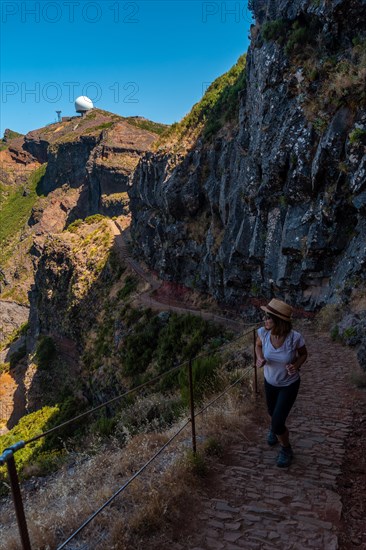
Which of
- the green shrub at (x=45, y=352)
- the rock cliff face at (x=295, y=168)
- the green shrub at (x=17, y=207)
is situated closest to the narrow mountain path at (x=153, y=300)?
the rock cliff face at (x=295, y=168)

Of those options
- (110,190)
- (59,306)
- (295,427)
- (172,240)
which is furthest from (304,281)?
(110,190)

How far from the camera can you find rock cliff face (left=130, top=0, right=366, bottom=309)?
13.7 metres

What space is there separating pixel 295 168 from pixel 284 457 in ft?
44.0

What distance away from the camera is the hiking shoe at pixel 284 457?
491cm

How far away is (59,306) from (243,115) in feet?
101

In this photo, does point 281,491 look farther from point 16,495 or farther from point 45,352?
point 45,352

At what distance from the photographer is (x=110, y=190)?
73062 millimetres

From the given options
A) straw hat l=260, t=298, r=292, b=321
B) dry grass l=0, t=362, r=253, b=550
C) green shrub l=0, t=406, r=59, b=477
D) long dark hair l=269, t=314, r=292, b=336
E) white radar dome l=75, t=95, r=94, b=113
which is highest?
white radar dome l=75, t=95, r=94, b=113

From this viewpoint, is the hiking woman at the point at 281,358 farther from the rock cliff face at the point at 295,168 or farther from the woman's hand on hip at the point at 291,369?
the rock cliff face at the point at 295,168

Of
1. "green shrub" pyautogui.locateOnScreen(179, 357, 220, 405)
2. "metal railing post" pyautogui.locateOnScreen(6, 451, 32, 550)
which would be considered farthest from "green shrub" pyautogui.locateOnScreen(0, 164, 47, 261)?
"metal railing post" pyautogui.locateOnScreen(6, 451, 32, 550)

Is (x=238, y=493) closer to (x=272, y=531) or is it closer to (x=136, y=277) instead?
(x=272, y=531)

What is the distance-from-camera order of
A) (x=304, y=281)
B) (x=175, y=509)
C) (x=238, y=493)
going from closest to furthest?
(x=175, y=509) < (x=238, y=493) < (x=304, y=281)

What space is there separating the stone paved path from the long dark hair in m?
1.79

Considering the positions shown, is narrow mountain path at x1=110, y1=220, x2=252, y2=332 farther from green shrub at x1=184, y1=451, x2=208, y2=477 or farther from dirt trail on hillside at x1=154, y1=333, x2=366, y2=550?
green shrub at x1=184, y1=451, x2=208, y2=477
